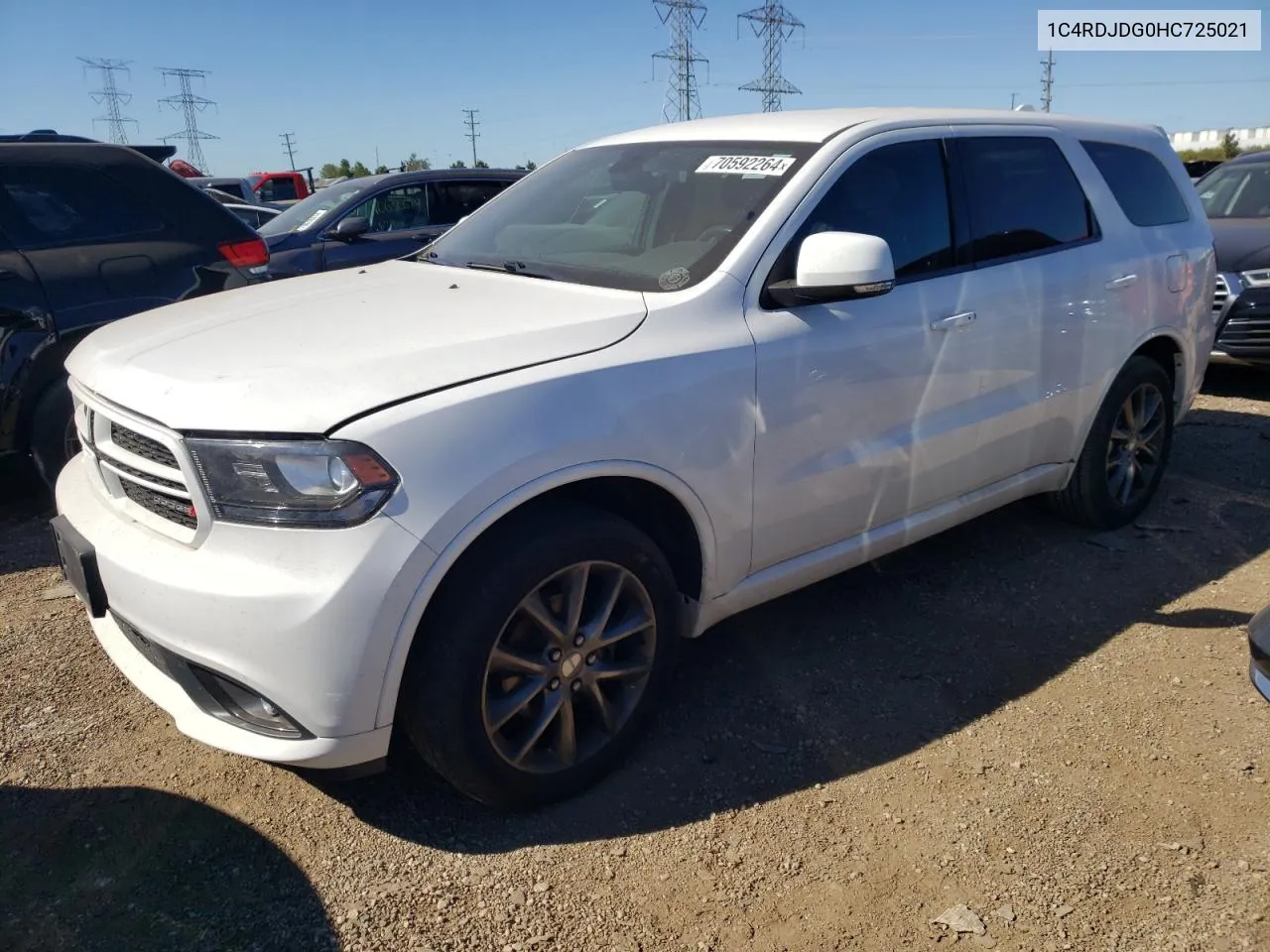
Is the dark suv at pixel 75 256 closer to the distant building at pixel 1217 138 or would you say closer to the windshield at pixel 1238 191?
the windshield at pixel 1238 191

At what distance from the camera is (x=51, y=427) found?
4500 millimetres

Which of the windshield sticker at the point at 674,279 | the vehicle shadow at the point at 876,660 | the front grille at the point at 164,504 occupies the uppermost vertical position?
the windshield sticker at the point at 674,279

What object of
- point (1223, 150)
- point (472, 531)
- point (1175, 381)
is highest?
point (1223, 150)

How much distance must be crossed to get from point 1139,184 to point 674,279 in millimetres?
2771

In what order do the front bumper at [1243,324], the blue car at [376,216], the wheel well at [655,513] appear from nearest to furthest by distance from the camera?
the wheel well at [655,513] → the front bumper at [1243,324] → the blue car at [376,216]

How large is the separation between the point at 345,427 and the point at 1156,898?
2.21m

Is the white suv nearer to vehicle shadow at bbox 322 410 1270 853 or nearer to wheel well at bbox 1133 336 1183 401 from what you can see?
vehicle shadow at bbox 322 410 1270 853

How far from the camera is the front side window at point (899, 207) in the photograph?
3156 millimetres

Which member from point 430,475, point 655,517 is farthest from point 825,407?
point 430,475

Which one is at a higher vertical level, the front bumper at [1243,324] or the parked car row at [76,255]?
the parked car row at [76,255]

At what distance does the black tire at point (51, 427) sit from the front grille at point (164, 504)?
2.28m

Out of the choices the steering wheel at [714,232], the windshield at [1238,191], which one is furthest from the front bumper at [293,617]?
the windshield at [1238,191]

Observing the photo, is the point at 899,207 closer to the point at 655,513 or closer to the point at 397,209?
the point at 655,513

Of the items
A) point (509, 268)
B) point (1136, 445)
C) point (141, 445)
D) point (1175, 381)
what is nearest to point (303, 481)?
point (141, 445)
